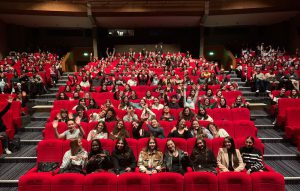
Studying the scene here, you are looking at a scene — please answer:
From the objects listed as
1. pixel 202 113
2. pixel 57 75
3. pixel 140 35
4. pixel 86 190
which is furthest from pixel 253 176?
pixel 140 35

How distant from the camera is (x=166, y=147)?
297 cm

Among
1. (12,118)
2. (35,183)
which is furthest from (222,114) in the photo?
(12,118)

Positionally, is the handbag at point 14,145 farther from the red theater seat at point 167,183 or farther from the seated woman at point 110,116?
the red theater seat at point 167,183

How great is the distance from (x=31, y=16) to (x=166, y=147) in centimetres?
834

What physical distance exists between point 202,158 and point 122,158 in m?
0.79

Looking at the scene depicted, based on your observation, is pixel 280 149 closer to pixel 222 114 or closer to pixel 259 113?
pixel 222 114

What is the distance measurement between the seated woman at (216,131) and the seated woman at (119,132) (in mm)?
994

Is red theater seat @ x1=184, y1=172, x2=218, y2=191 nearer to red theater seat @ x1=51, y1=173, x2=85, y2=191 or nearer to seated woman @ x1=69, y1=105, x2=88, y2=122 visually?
red theater seat @ x1=51, y1=173, x2=85, y2=191

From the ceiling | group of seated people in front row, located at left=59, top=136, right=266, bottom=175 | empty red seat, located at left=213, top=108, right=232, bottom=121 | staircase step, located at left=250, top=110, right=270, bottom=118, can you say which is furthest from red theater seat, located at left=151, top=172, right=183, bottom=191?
the ceiling

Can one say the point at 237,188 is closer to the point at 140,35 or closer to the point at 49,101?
the point at 49,101

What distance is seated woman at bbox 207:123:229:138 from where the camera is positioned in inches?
140

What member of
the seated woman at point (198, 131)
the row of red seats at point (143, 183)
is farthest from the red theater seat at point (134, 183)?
the seated woman at point (198, 131)

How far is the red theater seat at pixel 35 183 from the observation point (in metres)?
2.32

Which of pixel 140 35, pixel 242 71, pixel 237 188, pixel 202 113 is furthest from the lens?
pixel 140 35
